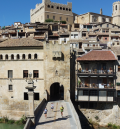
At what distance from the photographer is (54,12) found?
9731cm

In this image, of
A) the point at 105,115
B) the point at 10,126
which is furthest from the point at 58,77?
the point at 10,126

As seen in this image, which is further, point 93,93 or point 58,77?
point 93,93

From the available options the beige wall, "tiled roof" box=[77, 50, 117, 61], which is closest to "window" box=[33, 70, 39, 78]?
the beige wall

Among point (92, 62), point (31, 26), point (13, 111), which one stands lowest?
point (13, 111)

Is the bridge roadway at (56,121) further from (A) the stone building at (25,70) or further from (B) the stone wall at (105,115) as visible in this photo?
(B) the stone wall at (105,115)

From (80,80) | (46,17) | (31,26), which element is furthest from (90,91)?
(46,17)

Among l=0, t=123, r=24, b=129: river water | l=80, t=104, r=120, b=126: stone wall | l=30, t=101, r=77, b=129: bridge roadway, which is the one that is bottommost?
l=0, t=123, r=24, b=129: river water

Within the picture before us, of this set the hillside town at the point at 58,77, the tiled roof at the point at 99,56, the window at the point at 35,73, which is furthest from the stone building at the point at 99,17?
the window at the point at 35,73

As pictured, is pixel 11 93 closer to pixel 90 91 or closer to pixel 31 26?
pixel 90 91

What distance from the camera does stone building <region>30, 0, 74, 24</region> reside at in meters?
95.8

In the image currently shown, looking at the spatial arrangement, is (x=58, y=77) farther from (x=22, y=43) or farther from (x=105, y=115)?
(x=105, y=115)

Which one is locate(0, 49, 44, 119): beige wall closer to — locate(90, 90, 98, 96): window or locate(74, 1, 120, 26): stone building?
locate(90, 90, 98, 96): window

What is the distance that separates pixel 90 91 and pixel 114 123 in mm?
7519

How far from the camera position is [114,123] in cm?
3569
